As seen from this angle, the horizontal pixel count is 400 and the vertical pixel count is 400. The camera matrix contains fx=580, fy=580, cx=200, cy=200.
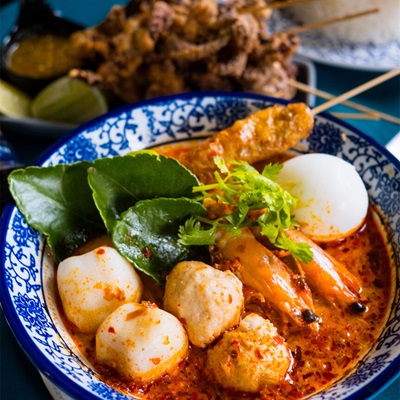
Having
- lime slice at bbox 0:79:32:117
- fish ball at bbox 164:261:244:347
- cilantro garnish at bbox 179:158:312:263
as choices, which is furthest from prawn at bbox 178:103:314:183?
lime slice at bbox 0:79:32:117

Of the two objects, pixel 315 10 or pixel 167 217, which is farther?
pixel 315 10

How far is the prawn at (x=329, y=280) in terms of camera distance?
2.69 metres

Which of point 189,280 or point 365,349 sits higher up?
point 189,280

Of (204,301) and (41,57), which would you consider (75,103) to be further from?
(204,301)

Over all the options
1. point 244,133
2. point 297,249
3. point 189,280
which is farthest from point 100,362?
point 244,133

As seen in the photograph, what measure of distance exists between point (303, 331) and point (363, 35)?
10.4 feet

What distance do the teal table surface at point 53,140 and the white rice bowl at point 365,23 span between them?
0.36m

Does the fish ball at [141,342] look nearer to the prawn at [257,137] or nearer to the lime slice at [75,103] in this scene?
the prawn at [257,137]

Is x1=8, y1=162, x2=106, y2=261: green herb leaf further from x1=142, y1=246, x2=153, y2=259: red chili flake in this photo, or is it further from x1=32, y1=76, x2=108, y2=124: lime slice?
x1=32, y1=76, x2=108, y2=124: lime slice

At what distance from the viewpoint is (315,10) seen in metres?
5.01

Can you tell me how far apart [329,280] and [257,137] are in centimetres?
92

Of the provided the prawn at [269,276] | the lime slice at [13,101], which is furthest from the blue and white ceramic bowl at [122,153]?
the lime slice at [13,101]

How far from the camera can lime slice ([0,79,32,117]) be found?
4.14 meters

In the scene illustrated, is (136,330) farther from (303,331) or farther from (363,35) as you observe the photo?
(363,35)
